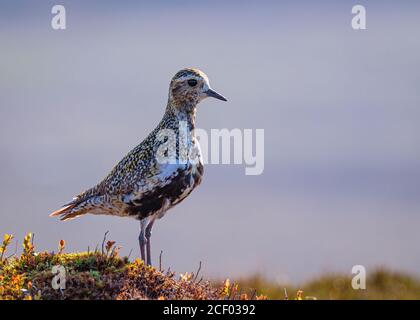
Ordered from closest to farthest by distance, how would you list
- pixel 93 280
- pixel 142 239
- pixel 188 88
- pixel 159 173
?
1. pixel 93 280
2. pixel 159 173
3. pixel 142 239
4. pixel 188 88

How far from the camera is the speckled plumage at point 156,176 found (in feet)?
35.6

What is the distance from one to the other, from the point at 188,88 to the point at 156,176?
1.52 metres

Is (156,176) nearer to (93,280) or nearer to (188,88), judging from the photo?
(188,88)

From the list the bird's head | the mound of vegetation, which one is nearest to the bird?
the bird's head

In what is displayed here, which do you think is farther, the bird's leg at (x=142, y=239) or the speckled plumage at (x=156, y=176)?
the bird's leg at (x=142, y=239)

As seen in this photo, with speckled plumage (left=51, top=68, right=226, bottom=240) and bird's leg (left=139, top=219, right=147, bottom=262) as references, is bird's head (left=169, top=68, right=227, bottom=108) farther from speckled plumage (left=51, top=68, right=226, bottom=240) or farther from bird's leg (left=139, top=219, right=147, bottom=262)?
bird's leg (left=139, top=219, right=147, bottom=262)

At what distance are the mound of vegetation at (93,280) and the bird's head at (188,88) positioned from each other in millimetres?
3077

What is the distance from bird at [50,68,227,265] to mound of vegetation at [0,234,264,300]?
166 centimetres

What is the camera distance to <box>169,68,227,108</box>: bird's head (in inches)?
463

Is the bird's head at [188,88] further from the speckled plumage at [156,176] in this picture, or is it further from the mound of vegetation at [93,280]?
the mound of vegetation at [93,280]

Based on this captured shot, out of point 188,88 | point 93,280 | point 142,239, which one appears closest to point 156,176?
point 142,239

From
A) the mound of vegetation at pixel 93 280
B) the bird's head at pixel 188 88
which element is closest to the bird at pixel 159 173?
the bird's head at pixel 188 88

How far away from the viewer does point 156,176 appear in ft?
35.6

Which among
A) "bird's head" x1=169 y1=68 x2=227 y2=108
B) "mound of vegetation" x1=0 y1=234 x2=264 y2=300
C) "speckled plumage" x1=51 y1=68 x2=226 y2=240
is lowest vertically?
"mound of vegetation" x1=0 y1=234 x2=264 y2=300
